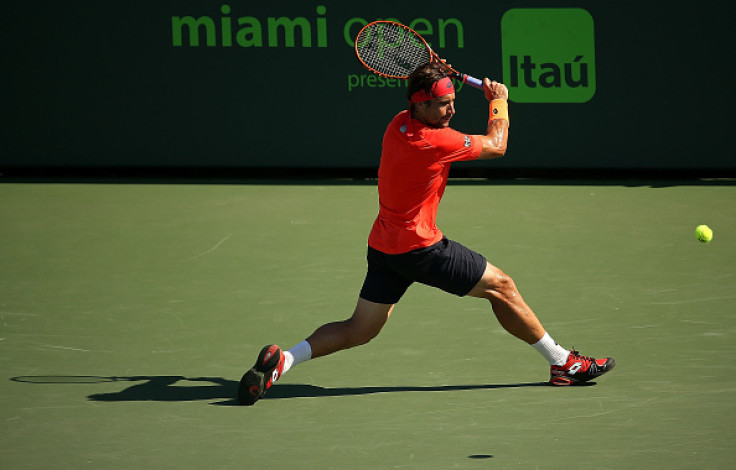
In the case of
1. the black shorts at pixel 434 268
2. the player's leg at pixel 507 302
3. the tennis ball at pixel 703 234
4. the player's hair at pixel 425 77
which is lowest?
the tennis ball at pixel 703 234

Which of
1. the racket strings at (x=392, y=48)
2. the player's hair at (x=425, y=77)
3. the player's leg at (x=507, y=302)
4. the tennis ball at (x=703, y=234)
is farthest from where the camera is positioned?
the tennis ball at (x=703, y=234)

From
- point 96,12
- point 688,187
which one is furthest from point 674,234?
point 96,12

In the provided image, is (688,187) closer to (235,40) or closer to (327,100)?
(327,100)

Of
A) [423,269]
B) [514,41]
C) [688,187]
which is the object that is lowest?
[688,187]

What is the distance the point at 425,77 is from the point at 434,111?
17cm

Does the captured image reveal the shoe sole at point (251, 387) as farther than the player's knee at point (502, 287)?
No

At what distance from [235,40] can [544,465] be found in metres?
7.99

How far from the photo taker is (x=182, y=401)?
5.55 metres

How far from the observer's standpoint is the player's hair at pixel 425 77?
547 centimetres

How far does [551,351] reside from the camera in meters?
5.73

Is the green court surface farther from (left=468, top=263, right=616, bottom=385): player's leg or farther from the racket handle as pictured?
the racket handle

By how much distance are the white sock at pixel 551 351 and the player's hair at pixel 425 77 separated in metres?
1.38

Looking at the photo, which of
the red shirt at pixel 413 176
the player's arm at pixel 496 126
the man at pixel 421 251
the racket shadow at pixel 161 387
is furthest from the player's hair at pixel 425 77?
the racket shadow at pixel 161 387

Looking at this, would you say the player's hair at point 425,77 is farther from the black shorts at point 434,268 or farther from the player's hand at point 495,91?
the black shorts at point 434,268
